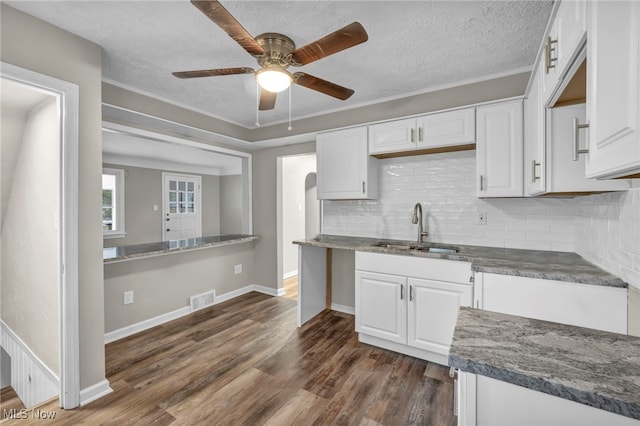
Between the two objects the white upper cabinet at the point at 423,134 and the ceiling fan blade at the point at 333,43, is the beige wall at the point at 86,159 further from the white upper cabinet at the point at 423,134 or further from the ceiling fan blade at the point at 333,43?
the white upper cabinet at the point at 423,134

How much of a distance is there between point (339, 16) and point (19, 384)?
3907mm

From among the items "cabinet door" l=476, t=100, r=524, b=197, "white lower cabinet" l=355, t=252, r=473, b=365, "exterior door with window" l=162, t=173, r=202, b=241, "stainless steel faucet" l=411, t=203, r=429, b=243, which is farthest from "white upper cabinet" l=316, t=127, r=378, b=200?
"exterior door with window" l=162, t=173, r=202, b=241

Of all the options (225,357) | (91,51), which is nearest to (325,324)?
(225,357)

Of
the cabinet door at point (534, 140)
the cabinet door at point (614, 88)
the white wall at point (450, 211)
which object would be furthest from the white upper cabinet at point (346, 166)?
the cabinet door at point (614, 88)

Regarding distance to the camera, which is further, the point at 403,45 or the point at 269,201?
the point at 269,201

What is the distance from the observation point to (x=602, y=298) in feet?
4.94

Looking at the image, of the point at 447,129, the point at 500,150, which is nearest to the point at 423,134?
the point at 447,129

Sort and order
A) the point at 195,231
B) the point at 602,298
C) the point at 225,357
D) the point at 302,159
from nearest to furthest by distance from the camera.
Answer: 1. the point at 602,298
2. the point at 225,357
3. the point at 302,159
4. the point at 195,231

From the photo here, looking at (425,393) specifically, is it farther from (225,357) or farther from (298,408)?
(225,357)

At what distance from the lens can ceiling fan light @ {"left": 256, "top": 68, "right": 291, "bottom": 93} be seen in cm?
165

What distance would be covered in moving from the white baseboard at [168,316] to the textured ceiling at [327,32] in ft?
7.52

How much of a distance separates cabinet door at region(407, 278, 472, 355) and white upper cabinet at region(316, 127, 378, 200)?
1.09 meters

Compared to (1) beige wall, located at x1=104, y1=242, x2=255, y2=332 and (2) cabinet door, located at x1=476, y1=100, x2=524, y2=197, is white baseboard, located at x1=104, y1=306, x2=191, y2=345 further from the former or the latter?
(2) cabinet door, located at x1=476, y1=100, x2=524, y2=197

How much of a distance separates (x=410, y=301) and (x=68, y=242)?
2.44 m
